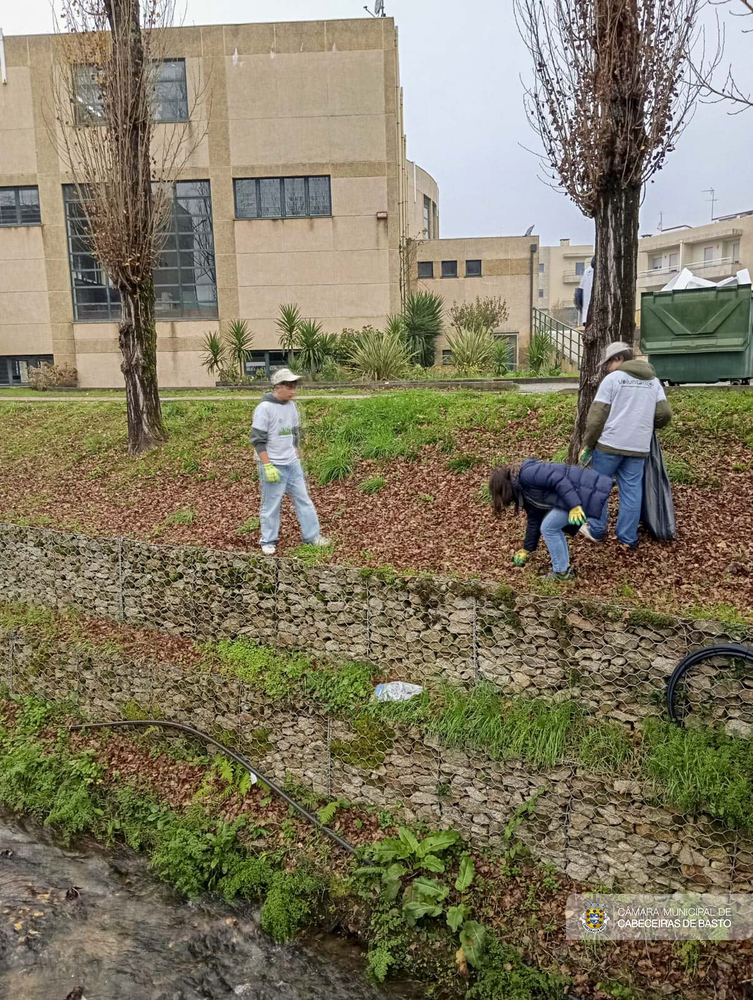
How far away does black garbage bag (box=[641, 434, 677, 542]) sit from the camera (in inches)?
253

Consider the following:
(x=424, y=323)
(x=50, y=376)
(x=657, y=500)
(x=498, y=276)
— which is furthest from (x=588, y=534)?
(x=498, y=276)

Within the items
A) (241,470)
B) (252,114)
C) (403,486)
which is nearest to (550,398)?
(403,486)

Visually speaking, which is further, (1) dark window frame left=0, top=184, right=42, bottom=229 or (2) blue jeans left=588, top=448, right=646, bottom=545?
(1) dark window frame left=0, top=184, right=42, bottom=229

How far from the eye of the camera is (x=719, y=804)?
4801 mm

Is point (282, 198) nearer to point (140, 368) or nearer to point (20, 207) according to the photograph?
point (20, 207)

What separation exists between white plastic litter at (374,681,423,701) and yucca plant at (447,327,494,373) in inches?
450

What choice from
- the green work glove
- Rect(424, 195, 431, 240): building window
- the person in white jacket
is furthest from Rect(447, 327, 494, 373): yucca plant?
Rect(424, 195, 431, 240): building window

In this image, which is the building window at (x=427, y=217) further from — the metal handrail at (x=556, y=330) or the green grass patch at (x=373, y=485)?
the green grass patch at (x=373, y=485)

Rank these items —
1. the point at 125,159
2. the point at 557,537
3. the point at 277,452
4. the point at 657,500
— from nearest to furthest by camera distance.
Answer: the point at 557,537 < the point at 657,500 < the point at 277,452 < the point at 125,159

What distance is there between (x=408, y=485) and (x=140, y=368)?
5.14 metres

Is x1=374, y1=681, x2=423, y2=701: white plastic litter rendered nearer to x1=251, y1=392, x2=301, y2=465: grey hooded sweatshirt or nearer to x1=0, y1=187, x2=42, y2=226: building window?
x1=251, y1=392, x2=301, y2=465: grey hooded sweatshirt

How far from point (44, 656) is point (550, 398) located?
763 centimetres

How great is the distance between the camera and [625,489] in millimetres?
6426

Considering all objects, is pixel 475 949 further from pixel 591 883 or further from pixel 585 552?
pixel 585 552
